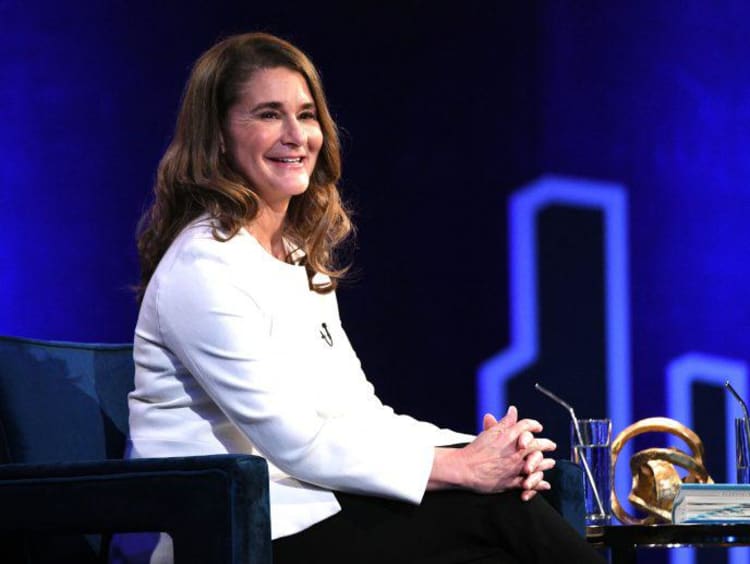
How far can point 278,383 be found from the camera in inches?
65.7

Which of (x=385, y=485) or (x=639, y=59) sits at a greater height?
(x=639, y=59)

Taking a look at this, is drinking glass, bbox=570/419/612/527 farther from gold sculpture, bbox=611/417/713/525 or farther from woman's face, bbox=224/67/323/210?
woman's face, bbox=224/67/323/210

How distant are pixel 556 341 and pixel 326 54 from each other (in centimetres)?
99

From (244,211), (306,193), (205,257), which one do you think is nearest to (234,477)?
(205,257)

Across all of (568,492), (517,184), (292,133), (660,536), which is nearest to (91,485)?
(292,133)

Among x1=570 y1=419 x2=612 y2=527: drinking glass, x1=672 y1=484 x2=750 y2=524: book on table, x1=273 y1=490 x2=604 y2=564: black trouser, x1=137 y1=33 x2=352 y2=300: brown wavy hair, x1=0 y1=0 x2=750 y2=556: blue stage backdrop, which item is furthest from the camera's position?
x1=0 y1=0 x2=750 y2=556: blue stage backdrop

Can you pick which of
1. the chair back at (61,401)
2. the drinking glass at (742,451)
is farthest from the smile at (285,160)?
the drinking glass at (742,451)

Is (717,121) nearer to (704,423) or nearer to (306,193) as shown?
(704,423)

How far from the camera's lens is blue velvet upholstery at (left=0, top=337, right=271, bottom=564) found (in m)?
1.49

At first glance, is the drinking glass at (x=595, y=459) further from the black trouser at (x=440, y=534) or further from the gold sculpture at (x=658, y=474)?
the black trouser at (x=440, y=534)

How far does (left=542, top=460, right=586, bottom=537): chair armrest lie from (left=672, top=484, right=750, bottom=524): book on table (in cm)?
47

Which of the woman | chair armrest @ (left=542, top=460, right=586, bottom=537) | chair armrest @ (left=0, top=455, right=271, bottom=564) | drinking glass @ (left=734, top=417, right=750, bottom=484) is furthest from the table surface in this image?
chair armrest @ (left=0, top=455, right=271, bottom=564)

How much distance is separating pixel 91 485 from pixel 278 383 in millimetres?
277

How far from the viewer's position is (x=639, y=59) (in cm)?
332
